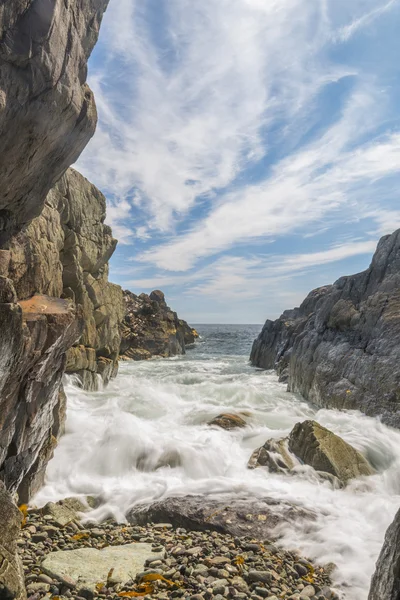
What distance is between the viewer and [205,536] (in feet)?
21.8

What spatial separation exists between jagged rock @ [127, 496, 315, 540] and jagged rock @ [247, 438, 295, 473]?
1.92 m

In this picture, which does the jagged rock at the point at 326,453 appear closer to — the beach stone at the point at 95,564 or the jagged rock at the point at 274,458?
the jagged rock at the point at 274,458

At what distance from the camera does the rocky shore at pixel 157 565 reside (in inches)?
188

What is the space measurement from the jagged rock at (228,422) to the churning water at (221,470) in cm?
42

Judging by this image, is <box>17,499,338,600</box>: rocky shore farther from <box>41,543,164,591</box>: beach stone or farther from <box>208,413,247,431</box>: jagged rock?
<box>208,413,247,431</box>: jagged rock

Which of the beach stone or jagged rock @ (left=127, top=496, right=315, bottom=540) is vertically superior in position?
the beach stone

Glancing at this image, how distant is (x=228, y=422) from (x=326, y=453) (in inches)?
193

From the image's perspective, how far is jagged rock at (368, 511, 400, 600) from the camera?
3.57 m

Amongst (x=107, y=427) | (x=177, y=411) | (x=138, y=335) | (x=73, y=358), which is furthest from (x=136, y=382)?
(x=138, y=335)

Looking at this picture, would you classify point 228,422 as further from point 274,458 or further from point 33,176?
point 33,176

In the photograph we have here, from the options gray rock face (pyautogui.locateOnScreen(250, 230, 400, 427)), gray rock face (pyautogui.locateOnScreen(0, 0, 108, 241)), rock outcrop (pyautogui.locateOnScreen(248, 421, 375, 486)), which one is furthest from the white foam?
gray rock face (pyautogui.locateOnScreen(0, 0, 108, 241))

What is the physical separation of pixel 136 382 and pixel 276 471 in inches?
660

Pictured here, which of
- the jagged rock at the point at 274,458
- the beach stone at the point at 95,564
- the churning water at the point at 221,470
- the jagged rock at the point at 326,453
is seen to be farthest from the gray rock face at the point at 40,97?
the jagged rock at the point at 326,453

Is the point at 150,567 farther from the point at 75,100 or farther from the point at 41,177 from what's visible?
the point at 75,100
